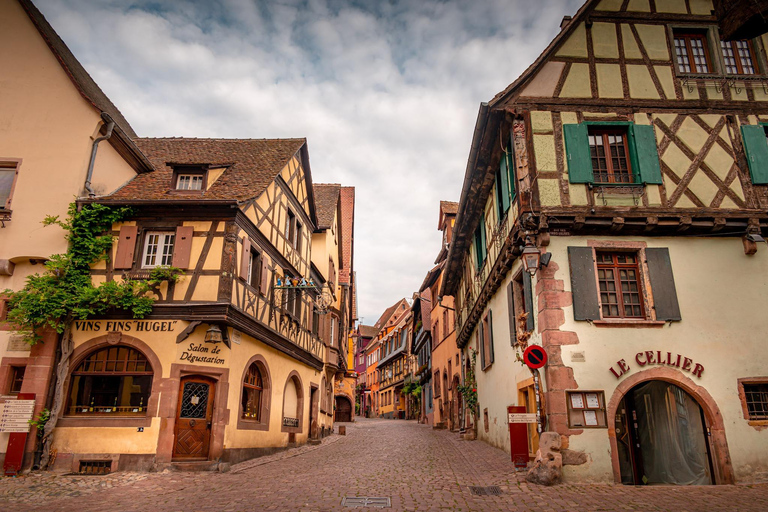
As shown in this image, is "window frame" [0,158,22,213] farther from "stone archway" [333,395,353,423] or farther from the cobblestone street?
"stone archway" [333,395,353,423]

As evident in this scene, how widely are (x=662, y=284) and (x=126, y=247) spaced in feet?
37.0

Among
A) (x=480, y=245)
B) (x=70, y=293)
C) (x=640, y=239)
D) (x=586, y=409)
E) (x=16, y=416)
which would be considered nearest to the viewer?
(x=586, y=409)

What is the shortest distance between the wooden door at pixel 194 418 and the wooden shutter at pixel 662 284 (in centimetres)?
941

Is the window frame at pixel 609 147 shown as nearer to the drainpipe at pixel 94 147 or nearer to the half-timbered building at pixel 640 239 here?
the half-timbered building at pixel 640 239

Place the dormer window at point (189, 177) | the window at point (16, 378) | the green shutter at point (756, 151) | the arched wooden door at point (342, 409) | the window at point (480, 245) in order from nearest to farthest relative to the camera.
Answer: the green shutter at point (756, 151), the window at point (16, 378), the dormer window at point (189, 177), the window at point (480, 245), the arched wooden door at point (342, 409)

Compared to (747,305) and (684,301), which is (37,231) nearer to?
(684,301)

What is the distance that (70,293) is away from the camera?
1175cm

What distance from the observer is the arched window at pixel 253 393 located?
13945mm

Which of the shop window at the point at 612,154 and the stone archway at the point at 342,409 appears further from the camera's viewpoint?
the stone archway at the point at 342,409

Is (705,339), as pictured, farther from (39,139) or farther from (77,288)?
(39,139)

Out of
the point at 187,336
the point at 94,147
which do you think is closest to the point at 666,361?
the point at 187,336

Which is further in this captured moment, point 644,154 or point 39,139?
point 39,139

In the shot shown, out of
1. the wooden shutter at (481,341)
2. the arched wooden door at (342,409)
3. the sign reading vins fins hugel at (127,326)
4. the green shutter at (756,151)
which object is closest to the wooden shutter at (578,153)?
the green shutter at (756,151)

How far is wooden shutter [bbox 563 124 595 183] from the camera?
10656mm
